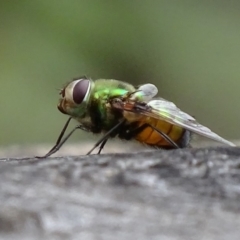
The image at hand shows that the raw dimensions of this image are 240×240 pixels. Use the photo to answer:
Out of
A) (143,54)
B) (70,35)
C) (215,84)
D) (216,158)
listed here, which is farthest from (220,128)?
(216,158)

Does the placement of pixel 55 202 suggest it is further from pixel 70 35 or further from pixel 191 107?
pixel 191 107

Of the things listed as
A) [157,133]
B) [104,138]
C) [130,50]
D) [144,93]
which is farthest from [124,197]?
[130,50]

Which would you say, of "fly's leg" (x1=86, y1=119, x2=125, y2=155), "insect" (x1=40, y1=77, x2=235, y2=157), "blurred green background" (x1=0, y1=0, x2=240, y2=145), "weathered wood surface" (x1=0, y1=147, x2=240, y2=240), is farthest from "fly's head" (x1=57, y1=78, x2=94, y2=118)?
"blurred green background" (x1=0, y1=0, x2=240, y2=145)

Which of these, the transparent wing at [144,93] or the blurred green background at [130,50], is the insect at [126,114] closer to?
the transparent wing at [144,93]

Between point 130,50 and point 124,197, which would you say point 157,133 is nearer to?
point 124,197

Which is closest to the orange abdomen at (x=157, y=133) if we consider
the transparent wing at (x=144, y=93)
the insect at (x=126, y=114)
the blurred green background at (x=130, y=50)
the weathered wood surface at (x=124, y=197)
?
the insect at (x=126, y=114)

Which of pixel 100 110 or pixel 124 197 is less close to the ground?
pixel 124 197
